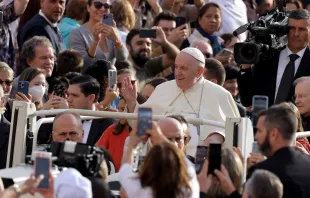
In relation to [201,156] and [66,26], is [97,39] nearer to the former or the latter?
[66,26]

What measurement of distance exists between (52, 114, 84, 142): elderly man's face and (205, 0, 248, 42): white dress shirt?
27.5ft

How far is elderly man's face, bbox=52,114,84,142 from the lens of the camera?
11.5 metres

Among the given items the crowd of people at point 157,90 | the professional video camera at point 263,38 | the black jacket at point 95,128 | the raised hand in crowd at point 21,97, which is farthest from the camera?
the professional video camera at point 263,38

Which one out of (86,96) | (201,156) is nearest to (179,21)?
(86,96)

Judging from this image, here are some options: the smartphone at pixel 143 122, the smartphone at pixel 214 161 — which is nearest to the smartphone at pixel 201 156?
the smartphone at pixel 214 161

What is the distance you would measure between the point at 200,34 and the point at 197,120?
6782mm

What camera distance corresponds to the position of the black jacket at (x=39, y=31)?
51.7ft

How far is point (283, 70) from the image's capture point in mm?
14258

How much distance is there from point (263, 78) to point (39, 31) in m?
3.07

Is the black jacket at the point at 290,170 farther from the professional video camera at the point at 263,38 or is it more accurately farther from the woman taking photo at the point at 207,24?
the woman taking photo at the point at 207,24

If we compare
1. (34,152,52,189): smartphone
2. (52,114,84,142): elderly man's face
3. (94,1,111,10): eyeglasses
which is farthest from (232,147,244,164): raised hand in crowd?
(94,1,111,10): eyeglasses

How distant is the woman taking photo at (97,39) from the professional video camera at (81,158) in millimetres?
5937

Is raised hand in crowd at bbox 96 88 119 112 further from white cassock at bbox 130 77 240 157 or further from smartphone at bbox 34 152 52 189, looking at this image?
smartphone at bbox 34 152 52 189

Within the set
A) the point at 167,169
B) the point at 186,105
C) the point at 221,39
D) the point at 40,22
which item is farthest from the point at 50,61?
the point at 167,169
